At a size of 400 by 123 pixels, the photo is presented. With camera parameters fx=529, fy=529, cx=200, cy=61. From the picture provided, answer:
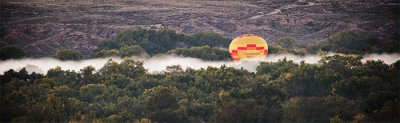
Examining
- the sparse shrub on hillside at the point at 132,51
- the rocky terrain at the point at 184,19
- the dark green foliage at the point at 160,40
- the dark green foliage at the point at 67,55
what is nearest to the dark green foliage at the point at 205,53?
the sparse shrub on hillside at the point at 132,51

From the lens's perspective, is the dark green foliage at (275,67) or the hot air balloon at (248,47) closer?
the hot air balloon at (248,47)

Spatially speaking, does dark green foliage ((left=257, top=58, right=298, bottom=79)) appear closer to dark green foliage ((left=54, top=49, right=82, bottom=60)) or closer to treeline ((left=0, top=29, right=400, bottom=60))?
treeline ((left=0, top=29, right=400, bottom=60))

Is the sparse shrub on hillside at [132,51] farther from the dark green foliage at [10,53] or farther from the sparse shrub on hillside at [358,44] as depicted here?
the sparse shrub on hillside at [358,44]

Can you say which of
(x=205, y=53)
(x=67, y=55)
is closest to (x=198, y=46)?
(x=205, y=53)

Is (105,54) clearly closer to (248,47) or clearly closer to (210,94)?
(248,47)

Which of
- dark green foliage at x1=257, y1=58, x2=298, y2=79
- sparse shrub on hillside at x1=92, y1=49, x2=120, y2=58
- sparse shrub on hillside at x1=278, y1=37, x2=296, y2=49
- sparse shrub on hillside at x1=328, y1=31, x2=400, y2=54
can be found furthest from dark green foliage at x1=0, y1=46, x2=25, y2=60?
sparse shrub on hillside at x1=328, y1=31, x2=400, y2=54

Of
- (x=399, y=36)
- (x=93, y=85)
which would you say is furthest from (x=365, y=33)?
(x=93, y=85)
